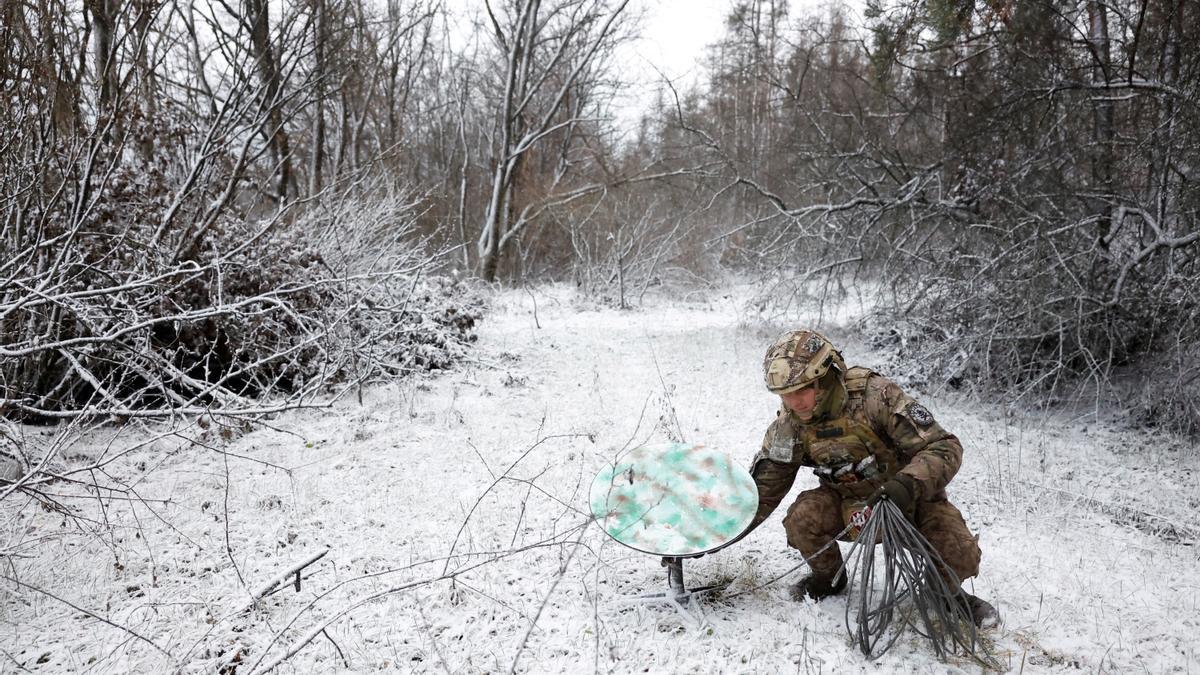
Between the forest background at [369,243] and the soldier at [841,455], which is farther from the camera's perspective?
the forest background at [369,243]

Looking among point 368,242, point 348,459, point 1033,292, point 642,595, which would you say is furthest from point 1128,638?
point 368,242

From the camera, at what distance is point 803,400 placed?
8.41 ft

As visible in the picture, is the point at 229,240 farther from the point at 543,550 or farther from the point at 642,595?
the point at 642,595

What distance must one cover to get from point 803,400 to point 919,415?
0.41m

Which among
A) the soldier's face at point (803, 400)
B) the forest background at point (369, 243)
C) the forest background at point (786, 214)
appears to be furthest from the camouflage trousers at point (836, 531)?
the forest background at point (786, 214)

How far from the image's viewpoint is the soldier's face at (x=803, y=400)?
100 inches

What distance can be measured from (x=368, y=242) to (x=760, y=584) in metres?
7.11

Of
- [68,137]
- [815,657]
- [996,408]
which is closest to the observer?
[815,657]

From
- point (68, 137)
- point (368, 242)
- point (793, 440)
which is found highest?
point (68, 137)

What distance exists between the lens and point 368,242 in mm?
8602

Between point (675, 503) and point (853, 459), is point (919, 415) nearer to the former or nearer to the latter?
point (853, 459)

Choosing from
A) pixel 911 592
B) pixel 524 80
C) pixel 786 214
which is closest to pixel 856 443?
pixel 911 592

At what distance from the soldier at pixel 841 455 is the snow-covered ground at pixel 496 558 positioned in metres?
0.31

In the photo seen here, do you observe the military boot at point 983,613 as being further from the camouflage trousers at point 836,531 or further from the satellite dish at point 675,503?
the satellite dish at point 675,503
